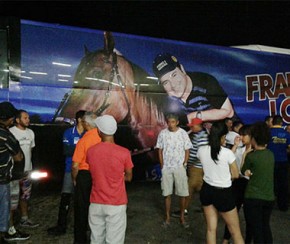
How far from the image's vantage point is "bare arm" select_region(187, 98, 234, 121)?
25.3ft

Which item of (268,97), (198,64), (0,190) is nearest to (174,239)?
(0,190)

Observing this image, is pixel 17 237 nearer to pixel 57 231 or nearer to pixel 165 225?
pixel 57 231

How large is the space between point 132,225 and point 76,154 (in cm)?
199

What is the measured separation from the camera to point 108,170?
Result: 129 inches

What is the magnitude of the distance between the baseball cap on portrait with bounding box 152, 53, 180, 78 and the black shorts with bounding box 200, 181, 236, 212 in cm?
387

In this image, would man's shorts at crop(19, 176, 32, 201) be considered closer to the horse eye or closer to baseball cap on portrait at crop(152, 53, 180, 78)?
the horse eye

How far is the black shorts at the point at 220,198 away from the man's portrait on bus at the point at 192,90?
3.79 meters

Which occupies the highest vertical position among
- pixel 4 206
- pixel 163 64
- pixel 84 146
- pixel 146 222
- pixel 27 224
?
pixel 163 64

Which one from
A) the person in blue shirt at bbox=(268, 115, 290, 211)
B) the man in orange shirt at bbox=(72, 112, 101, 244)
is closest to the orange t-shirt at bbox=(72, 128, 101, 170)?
the man in orange shirt at bbox=(72, 112, 101, 244)

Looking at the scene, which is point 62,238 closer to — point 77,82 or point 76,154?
point 76,154

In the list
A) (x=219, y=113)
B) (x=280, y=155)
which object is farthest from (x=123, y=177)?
(x=219, y=113)

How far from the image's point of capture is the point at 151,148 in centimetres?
714

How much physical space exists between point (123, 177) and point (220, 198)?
3.54 feet

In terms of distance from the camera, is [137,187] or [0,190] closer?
[0,190]
